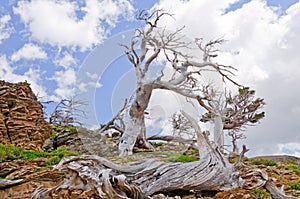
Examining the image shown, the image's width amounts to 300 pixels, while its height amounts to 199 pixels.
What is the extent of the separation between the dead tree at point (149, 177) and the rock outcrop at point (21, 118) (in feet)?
29.0

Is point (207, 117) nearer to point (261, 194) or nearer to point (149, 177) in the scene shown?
point (261, 194)

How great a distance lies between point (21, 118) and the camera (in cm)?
1759

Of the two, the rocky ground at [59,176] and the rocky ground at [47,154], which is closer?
the rocky ground at [59,176]

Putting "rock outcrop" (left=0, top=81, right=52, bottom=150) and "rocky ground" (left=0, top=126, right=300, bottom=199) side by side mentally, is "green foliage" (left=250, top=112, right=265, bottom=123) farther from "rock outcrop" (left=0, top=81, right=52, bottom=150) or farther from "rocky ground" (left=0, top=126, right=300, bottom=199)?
"rock outcrop" (left=0, top=81, right=52, bottom=150)

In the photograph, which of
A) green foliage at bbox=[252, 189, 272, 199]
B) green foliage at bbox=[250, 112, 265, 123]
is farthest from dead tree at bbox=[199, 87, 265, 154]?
green foliage at bbox=[252, 189, 272, 199]

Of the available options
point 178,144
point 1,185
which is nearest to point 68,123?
point 178,144

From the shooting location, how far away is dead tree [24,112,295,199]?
721 centimetres

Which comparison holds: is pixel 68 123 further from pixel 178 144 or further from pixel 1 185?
pixel 1 185

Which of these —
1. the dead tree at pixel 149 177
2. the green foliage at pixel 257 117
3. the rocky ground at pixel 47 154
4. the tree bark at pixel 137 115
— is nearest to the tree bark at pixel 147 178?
the dead tree at pixel 149 177

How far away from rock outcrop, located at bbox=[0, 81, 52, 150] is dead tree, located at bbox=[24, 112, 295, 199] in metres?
8.84

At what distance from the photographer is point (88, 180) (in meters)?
7.14

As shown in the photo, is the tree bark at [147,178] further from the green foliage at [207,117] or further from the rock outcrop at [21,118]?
the green foliage at [207,117]

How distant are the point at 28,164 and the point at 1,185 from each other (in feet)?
10.8

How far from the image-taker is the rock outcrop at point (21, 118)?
1686 cm
